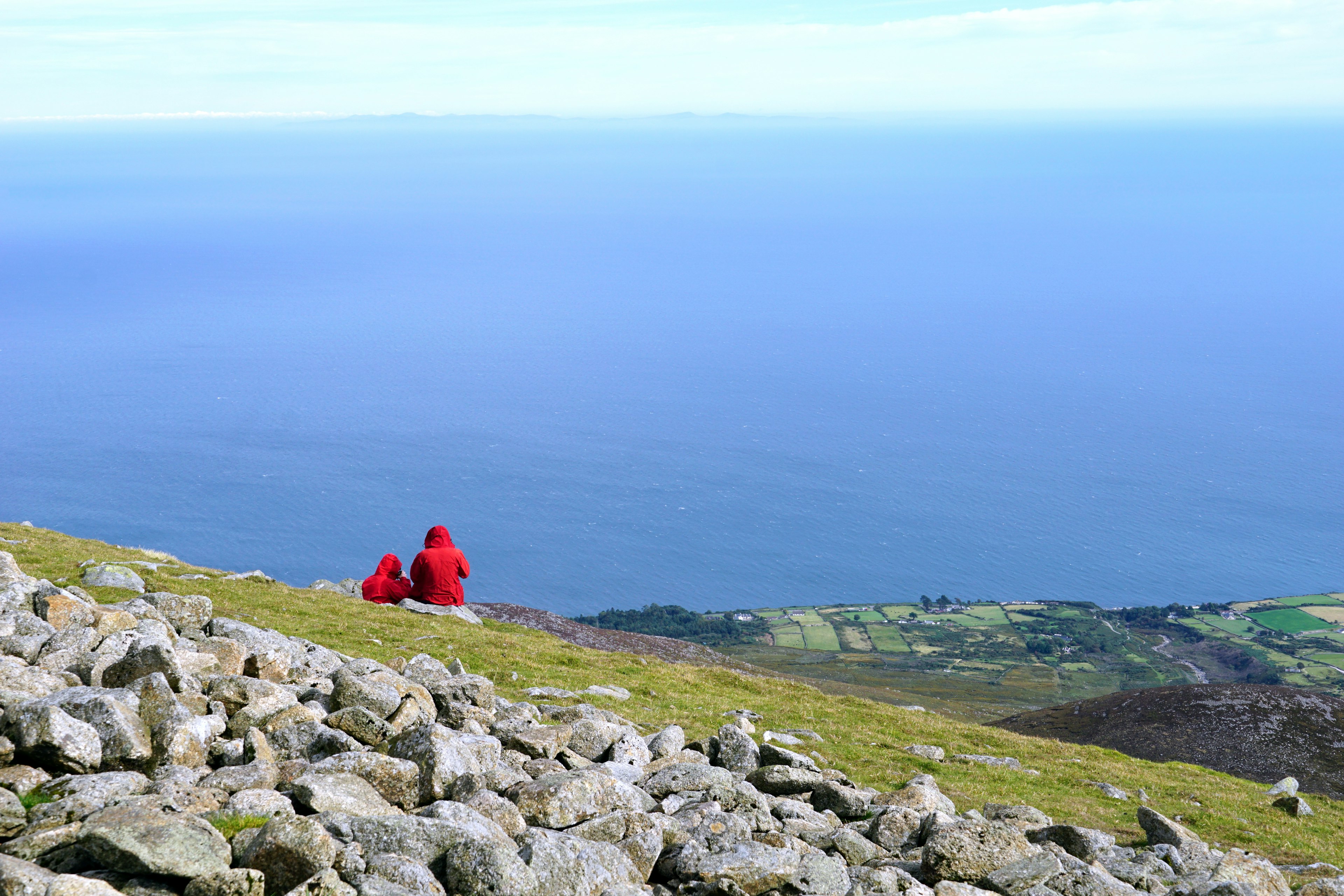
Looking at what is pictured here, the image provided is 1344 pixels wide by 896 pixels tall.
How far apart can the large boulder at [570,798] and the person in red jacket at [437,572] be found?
2002 cm

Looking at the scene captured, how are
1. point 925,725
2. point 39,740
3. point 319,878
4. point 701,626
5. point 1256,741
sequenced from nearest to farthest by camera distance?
point 319,878 < point 39,740 < point 925,725 < point 1256,741 < point 701,626

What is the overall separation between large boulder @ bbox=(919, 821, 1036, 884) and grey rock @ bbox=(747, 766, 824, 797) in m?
2.76

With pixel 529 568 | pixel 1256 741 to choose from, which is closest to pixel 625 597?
pixel 529 568

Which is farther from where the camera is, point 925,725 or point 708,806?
point 925,725

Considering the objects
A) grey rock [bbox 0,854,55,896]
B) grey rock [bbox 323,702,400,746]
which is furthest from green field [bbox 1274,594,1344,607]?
grey rock [bbox 0,854,55,896]

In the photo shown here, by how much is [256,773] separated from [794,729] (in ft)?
47.9

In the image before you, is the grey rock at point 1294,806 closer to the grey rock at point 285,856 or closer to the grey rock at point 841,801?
the grey rock at point 841,801

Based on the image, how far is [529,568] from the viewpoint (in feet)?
634

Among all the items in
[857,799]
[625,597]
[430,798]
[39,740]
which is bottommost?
[625,597]

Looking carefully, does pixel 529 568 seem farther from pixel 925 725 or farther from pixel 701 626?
pixel 925 725

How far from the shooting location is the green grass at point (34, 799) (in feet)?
31.3

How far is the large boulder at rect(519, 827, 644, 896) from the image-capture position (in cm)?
948

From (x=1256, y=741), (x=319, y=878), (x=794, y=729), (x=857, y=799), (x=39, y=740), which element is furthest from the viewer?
(x=1256, y=741)

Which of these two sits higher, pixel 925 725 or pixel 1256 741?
pixel 925 725
